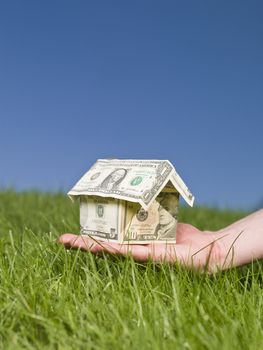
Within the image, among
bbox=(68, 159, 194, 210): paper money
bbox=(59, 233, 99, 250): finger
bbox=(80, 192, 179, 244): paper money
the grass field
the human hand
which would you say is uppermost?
bbox=(68, 159, 194, 210): paper money

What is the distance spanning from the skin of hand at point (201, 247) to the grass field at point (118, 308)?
5cm

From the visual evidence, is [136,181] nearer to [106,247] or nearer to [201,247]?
[106,247]

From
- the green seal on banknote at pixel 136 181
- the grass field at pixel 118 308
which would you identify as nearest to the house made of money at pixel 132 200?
the green seal on banknote at pixel 136 181

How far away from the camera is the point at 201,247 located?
3133 millimetres

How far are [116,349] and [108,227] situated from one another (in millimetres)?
983

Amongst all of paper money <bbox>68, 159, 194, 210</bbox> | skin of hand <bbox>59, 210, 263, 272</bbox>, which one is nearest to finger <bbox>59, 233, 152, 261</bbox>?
skin of hand <bbox>59, 210, 263, 272</bbox>

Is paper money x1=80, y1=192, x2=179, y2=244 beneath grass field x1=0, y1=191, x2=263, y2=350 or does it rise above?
above

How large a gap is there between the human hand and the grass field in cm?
5

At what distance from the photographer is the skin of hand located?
2.96 meters

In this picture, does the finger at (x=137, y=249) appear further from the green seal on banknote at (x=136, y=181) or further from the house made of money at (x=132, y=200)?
the green seal on banknote at (x=136, y=181)

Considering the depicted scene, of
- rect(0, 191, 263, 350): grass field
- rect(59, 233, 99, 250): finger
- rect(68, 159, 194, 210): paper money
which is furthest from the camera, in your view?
rect(59, 233, 99, 250): finger

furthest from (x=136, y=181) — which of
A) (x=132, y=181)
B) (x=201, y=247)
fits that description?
(x=201, y=247)

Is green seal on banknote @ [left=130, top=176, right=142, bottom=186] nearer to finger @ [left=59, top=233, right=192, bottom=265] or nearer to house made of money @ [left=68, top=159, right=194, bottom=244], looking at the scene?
house made of money @ [left=68, top=159, right=194, bottom=244]

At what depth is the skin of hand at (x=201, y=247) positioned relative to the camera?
296cm
